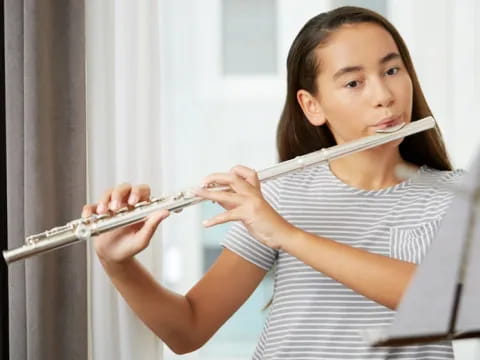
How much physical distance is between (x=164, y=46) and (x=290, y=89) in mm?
384

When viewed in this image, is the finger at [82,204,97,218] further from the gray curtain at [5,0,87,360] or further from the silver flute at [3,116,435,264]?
the gray curtain at [5,0,87,360]

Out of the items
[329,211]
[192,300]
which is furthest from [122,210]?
[329,211]

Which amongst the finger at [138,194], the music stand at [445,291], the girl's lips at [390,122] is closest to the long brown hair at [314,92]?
the girl's lips at [390,122]

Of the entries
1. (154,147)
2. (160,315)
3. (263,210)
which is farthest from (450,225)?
(154,147)

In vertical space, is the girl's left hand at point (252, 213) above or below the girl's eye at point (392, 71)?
below

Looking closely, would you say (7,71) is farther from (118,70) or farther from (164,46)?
(164,46)

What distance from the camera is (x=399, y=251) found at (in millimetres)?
1547

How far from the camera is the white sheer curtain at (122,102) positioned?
1846 millimetres

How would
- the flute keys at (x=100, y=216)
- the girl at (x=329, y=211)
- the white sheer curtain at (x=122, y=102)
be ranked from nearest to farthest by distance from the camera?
the flute keys at (x=100, y=216), the girl at (x=329, y=211), the white sheer curtain at (x=122, y=102)

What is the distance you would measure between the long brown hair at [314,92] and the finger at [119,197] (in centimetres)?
41

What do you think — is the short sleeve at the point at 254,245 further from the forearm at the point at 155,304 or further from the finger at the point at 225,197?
the finger at the point at 225,197

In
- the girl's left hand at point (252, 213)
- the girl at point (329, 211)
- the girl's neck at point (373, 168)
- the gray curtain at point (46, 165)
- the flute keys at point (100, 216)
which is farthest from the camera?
the gray curtain at point (46, 165)

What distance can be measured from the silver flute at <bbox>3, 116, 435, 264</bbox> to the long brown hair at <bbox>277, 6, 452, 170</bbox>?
207 mm

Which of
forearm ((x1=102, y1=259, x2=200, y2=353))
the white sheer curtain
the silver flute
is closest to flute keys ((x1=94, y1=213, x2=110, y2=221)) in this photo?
the silver flute
